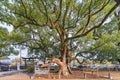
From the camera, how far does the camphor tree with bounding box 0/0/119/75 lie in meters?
23.2

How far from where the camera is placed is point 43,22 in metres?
26.5

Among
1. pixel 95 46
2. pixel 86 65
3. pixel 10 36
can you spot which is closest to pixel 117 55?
pixel 95 46

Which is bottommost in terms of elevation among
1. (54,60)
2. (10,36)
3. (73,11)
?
(54,60)

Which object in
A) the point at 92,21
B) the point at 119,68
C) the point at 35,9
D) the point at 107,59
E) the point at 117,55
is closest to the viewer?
the point at 35,9

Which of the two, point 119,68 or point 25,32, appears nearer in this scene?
point 25,32

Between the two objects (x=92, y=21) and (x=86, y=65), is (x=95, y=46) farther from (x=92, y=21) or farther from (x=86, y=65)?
(x=86, y=65)

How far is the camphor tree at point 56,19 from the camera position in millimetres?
23214

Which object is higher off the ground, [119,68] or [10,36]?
[10,36]

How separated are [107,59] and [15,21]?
2072 cm

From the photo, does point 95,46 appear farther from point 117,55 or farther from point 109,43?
point 117,55

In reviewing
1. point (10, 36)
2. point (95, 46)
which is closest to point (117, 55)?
point (95, 46)

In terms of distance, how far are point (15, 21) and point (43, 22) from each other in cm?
277

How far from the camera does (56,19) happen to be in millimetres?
25484

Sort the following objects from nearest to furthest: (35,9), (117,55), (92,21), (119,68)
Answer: (35,9)
(92,21)
(117,55)
(119,68)
